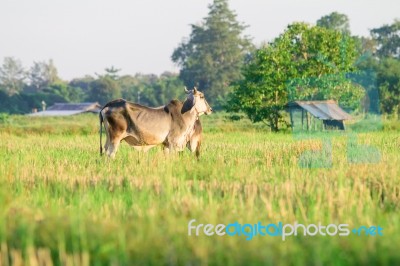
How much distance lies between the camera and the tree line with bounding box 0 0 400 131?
23197 mm

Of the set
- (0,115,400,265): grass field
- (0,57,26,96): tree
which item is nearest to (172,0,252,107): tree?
(0,57,26,96): tree

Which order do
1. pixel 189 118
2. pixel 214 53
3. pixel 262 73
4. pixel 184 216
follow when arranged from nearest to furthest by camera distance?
pixel 184 216, pixel 189 118, pixel 262 73, pixel 214 53

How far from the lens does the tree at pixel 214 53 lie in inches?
2657

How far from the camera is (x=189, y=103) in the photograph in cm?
1152

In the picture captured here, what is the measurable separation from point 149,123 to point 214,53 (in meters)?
61.6

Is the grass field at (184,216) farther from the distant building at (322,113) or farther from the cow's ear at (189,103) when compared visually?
the distant building at (322,113)

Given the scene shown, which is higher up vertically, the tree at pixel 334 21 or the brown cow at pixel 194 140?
the tree at pixel 334 21

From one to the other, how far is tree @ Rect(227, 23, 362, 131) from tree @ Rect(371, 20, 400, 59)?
3917cm

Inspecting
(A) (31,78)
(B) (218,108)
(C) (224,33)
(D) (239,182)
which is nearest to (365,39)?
(C) (224,33)

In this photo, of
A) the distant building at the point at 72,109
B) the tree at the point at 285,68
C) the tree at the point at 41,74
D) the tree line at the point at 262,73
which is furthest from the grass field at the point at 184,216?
the tree at the point at 41,74

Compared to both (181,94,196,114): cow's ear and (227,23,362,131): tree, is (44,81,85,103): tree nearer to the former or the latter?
(227,23,362,131): tree

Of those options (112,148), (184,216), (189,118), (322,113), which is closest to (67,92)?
(322,113)

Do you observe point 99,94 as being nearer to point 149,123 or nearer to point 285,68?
point 285,68

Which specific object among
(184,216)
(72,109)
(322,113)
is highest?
(184,216)
